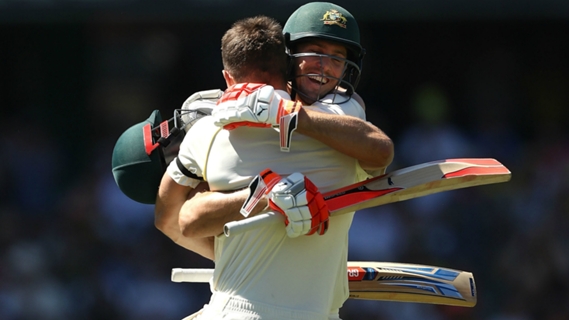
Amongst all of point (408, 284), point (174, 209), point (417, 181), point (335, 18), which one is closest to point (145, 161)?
point (174, 209)

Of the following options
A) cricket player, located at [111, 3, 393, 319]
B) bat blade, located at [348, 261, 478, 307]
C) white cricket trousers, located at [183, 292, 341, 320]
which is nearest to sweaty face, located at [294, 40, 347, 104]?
cricket player, located at [111, 3, 393, 319]

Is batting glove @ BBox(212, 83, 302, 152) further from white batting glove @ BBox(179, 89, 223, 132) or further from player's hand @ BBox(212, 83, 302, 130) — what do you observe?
white batting glove @ BBox(179, 89, 223, 132)

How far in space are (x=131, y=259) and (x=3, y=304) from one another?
1.06m

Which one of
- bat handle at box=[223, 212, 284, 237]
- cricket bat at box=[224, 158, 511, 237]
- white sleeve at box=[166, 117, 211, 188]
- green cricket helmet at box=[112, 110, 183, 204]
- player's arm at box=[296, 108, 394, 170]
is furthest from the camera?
green cricket helmet at box=[112, 110, 183, 204]

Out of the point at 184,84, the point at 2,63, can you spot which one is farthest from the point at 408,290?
the point at 2,63

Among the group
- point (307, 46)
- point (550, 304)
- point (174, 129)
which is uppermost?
point (307, 46)

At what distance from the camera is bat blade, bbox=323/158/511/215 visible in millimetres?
2893

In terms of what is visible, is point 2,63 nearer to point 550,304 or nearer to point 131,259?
point 131,259

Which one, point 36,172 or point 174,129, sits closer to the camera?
point 174,129

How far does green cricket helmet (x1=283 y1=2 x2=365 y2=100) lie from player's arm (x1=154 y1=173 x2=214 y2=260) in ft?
1.97

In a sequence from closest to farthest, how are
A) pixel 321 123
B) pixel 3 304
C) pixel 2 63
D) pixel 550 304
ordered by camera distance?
pixel 321 123 < pixel 550 304 < pixel 3 304 < pixel 2 63

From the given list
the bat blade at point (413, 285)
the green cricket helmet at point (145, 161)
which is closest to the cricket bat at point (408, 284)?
the bat blade at point (413, 285)

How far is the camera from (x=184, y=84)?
7.06 metres

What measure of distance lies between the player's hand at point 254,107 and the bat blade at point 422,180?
13.4 inches
